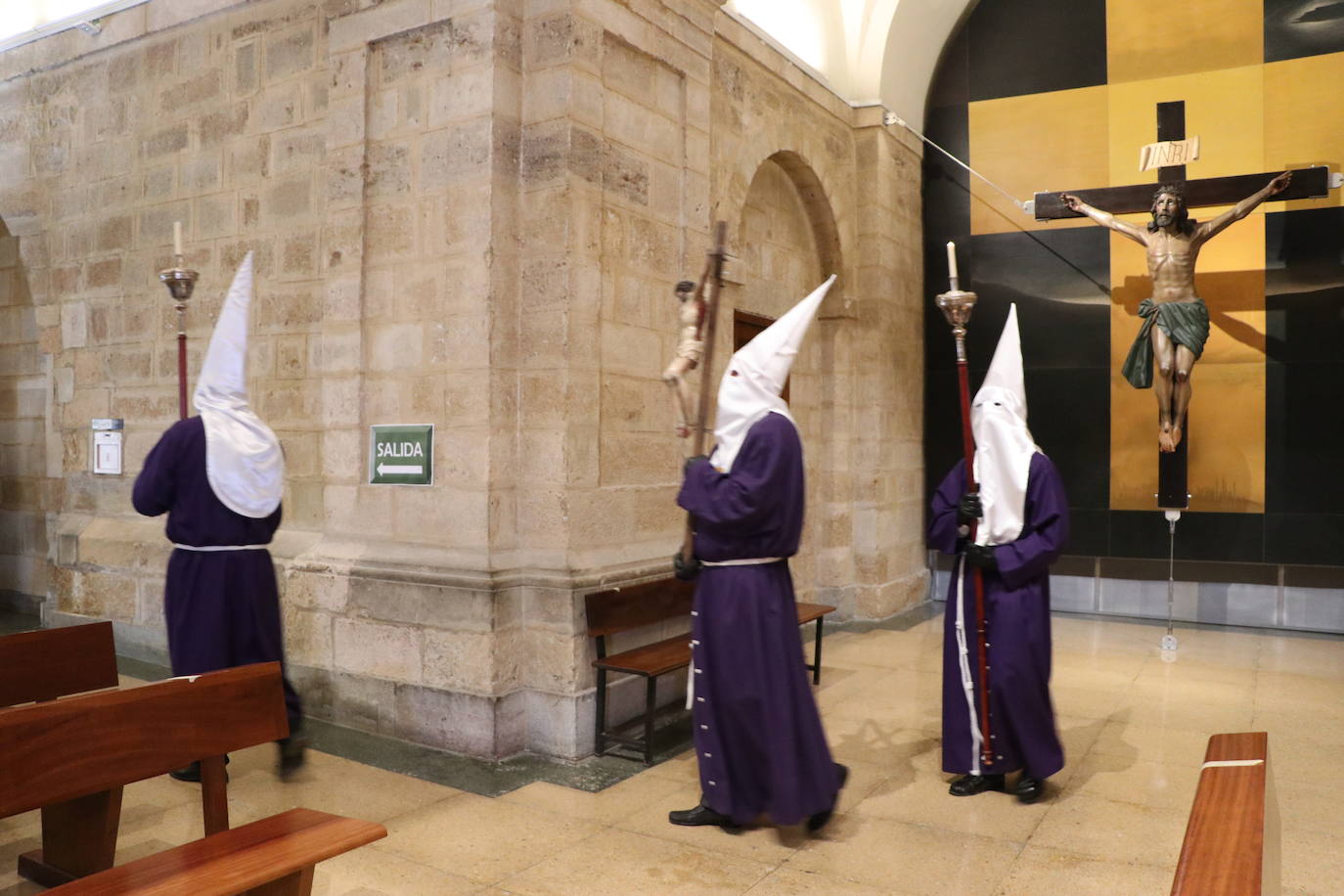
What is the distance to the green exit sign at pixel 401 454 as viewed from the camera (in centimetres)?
478

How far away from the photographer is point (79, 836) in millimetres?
3201

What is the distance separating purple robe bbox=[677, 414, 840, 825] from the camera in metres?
3.57

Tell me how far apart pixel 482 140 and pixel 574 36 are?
0.64 metres

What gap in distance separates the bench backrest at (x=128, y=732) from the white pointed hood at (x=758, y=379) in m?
1.75

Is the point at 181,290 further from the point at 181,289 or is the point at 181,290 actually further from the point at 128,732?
the point at 128,732

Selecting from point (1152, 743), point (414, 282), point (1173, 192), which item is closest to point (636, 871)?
point (1152, 743)

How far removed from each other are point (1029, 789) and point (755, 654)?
4.46ft

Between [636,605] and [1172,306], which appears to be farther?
[1172,306]

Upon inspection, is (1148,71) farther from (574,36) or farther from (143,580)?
(143,580)

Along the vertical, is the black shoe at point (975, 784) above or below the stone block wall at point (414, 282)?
below

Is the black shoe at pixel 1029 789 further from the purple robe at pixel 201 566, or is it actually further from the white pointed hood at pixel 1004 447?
the purple robe at pixel 201 566

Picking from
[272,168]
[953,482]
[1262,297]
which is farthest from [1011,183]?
[272,168]

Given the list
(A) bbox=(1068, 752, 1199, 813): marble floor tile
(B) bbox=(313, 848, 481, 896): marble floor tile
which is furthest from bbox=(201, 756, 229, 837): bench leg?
(A) bbox=(1068, 752, 1199, 813): marble floor tile

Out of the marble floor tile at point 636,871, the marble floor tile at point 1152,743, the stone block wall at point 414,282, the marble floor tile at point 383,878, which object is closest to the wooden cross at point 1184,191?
the stone block wall at point 414,282
